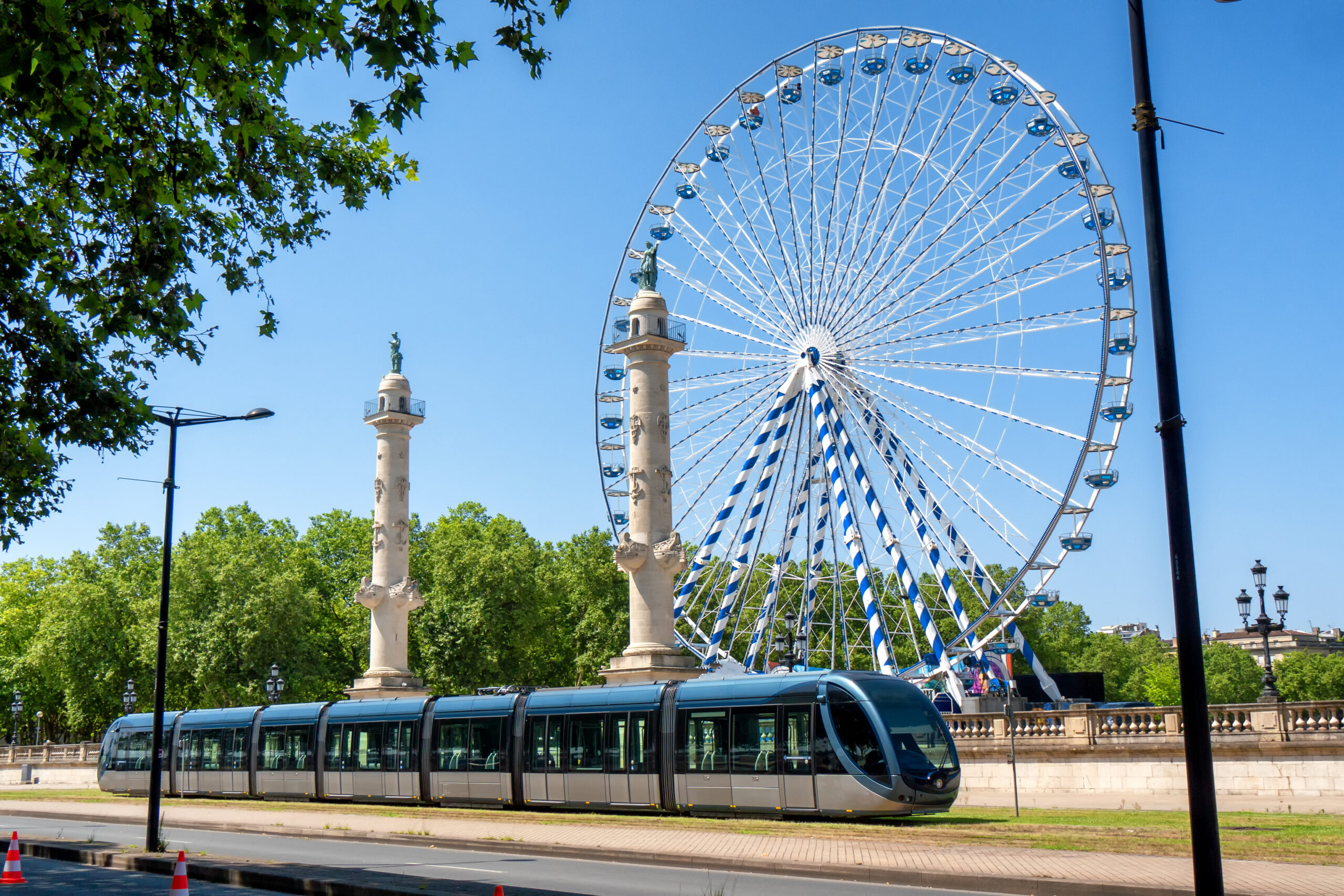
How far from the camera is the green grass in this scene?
16.9 metres

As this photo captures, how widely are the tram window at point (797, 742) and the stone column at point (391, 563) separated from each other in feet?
83.9

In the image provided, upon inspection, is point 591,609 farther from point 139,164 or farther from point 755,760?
point 139,164

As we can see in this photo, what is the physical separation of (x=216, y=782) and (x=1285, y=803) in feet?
97.3

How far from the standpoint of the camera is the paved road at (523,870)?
1442 cm

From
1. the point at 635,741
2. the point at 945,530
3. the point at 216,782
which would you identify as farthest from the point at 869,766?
the point at 216,782

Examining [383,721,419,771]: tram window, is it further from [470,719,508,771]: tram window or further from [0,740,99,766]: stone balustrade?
[0,740,99,766]: stone balustrade

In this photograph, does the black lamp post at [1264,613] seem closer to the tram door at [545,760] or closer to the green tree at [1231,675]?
the tram door at [545,760]

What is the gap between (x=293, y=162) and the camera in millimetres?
15516

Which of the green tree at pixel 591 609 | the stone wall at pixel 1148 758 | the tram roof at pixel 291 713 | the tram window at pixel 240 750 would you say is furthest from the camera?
the green tree at pixel 591 609

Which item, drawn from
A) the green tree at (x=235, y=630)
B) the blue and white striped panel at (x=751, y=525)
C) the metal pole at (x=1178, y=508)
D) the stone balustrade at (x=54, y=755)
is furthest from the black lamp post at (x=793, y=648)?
the stone balustrade at (x=54, y=755)

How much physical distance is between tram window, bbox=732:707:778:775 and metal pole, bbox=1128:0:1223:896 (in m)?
16.9

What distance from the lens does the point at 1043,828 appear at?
21141mm

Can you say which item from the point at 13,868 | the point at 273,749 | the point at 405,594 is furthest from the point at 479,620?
the point at 13,868

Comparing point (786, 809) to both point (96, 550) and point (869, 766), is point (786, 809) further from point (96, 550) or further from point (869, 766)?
point (96, 550)
